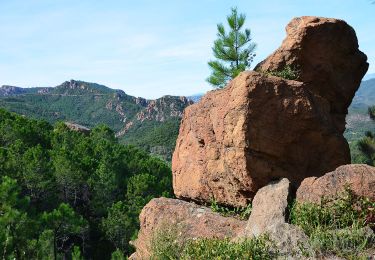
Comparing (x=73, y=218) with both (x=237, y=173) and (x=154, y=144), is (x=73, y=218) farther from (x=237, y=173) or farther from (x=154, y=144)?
(x=154, y=144)

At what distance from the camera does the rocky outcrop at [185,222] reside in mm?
10846

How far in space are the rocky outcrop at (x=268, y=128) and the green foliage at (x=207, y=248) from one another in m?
2.16

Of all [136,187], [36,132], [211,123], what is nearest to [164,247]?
[211,123]

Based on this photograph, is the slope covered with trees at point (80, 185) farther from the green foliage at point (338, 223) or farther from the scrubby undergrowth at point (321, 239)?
the green foliage at point (338, 223)

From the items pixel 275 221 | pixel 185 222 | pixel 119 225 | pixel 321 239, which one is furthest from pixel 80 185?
pixel 321 239

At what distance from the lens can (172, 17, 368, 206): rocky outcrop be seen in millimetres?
10758

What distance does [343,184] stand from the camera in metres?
8.85

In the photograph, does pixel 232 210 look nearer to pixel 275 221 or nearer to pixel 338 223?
pixel 275 221

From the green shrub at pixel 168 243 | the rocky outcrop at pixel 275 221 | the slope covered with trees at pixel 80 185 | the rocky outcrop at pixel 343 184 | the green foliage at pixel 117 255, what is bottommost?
the green foliage at pixel 117 255

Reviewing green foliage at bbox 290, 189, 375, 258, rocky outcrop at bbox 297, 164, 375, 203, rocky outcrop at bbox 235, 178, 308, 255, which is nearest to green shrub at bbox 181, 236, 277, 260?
rocky outcrop at bbox 235, 178, 308, 255

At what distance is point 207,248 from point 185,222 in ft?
10.2

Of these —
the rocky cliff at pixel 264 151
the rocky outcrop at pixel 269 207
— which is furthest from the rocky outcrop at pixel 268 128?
the rocky outcrop at pixel 269 207

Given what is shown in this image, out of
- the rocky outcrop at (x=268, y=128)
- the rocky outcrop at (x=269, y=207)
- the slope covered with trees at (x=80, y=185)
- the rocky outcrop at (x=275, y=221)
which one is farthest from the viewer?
the slope covered with trees at (x=80, y=185)

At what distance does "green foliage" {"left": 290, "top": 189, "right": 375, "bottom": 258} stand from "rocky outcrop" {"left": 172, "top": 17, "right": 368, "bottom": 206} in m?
1.93
